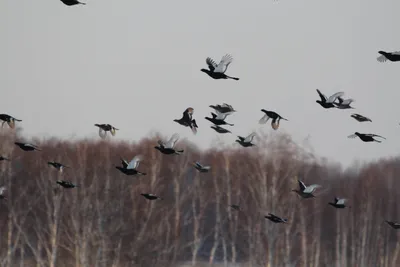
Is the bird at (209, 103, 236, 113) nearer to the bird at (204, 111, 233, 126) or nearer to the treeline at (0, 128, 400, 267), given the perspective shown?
the bird at (204, 111, 233, 126)

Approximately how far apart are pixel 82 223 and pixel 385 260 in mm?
16982

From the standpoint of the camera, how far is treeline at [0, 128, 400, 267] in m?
44.8

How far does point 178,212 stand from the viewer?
51.6 metres

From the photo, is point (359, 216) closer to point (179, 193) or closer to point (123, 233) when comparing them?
point (179, 193)

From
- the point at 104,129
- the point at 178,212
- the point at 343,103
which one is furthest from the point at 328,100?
the point at 178,212

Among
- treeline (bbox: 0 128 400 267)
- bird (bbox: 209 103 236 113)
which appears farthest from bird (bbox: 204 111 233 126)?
treeline (bbox: 0 128 400 267)

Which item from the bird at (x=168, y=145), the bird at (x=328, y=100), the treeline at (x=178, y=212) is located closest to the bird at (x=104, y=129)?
the bird at (x=168, y=145)

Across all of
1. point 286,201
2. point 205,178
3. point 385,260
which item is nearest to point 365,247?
point 385,260

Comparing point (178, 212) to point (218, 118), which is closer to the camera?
point (218, 118)

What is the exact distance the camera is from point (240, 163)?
59844mm

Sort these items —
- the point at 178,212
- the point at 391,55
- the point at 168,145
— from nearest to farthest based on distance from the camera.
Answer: the point at 391,55, the point at 168,145, the point at 178,212

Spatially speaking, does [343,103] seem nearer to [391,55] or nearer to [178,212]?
[391,55]

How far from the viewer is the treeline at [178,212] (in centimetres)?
4478

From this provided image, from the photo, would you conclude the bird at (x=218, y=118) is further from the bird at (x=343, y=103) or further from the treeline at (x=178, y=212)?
the treeline at (x=178, y=212)
